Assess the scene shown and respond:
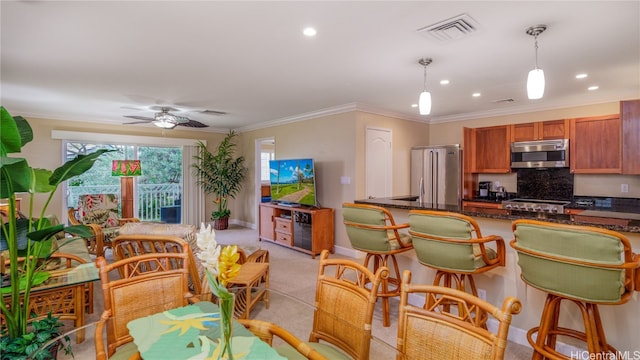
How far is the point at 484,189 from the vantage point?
571 centimetres

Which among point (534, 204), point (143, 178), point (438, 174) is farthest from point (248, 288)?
point (143, 178)

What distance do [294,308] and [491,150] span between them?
421 cm

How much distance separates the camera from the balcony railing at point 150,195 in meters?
6.36

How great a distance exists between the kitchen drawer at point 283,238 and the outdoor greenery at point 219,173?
82.7 inches

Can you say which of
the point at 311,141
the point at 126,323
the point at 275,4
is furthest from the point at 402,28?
the point at 311,141

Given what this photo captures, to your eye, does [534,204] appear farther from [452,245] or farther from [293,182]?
[293,182]

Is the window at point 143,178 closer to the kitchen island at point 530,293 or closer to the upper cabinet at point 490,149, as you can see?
the kitchen island at point 530,293

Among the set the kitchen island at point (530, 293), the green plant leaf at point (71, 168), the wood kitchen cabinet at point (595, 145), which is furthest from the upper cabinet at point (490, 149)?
the green plant leaf at point (71, 168)

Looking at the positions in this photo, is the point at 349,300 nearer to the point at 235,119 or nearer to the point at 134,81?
the point at 134,81

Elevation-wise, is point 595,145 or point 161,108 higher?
point 161,108

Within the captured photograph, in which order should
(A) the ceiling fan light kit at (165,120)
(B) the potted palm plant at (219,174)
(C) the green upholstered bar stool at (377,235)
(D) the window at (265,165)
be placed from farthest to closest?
(D) the window at (265,165), (B) the potted palm plant at (219,174), (A) the ceiling fan light kit at (165,120), (C) the green upholstered bar stool at (377,235)

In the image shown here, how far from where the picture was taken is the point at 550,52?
2842mm

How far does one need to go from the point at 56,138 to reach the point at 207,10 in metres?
5.37
